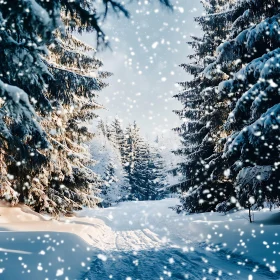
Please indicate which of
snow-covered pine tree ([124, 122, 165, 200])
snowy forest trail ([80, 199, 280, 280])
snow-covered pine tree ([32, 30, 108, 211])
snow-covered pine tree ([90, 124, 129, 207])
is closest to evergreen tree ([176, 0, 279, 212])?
snowy forest trail ([80, 199, 280, 280])

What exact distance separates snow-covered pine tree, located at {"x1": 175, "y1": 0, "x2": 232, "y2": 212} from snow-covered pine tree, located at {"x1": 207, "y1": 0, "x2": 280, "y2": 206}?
5285 mm

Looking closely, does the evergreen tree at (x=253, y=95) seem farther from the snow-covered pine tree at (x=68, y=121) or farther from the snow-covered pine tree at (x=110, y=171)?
the snow-covered pine tree at (x=110, y=171)

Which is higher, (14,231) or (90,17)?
(90,17)

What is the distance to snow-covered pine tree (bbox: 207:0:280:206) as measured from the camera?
23.6ft

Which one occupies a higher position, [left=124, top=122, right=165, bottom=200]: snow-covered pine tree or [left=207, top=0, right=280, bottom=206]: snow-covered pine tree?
[left=124, top=122, right=165, bottom=200]: snow-covered pine tree

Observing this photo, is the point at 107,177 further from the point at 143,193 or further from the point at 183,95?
the point at 183,95

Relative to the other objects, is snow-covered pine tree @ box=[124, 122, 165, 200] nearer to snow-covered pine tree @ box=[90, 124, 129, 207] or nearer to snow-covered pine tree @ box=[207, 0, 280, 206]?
snow-covered pine tree @ box=[90, 124, 129, 207]

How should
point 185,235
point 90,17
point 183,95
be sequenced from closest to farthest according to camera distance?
1. point 90,17
2. point 185,235
3. point 183,95

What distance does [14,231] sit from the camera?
8.58 meters

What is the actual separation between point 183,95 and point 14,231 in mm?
12708

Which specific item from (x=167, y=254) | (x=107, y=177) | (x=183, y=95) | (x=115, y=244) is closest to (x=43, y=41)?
(x=167, y=254)

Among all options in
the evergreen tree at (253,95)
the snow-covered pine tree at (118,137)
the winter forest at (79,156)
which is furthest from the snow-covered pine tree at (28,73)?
the snow-covered pine tree at (118,137)

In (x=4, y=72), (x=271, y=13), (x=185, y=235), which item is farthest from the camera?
(x=185, y=235)

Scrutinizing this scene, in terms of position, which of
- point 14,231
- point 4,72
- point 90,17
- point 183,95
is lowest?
point 14,231
